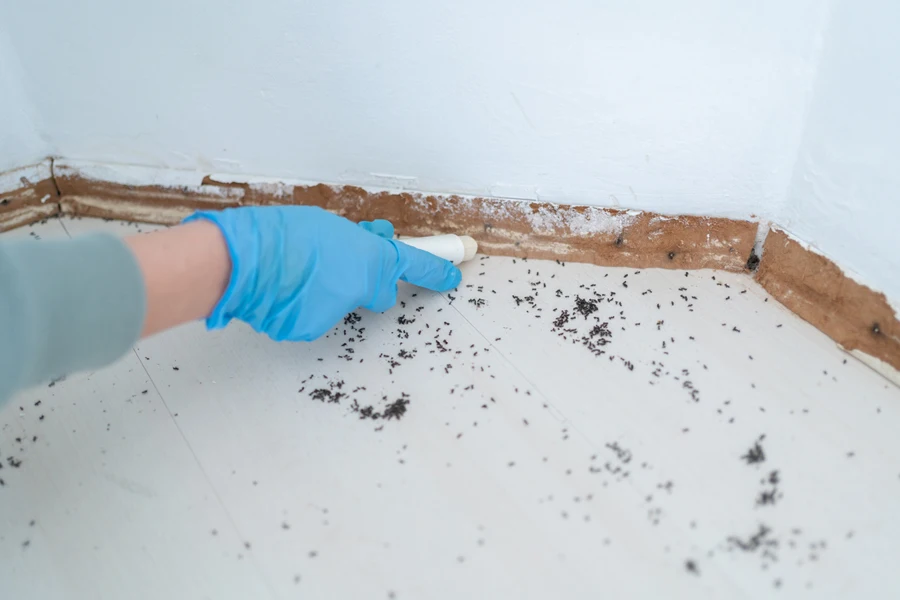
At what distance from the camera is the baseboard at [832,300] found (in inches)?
58.4

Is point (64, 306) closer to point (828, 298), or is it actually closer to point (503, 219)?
point (503, 219)

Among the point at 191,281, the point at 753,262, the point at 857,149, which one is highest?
the point at 857,149

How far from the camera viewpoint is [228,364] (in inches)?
64.1

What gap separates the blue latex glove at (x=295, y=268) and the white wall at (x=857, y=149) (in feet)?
3.34

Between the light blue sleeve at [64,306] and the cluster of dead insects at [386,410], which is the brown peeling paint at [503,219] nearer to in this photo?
the cluster of dead insects at [386,410]

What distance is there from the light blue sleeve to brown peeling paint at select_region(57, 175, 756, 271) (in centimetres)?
87

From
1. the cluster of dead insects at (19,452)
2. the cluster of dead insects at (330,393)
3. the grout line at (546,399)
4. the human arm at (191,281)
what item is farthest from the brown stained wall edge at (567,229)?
the cluster of dead insects at (19,452)

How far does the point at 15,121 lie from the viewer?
2012 millimetres

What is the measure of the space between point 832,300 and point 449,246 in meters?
0.98

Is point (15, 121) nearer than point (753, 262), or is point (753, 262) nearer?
point (753, 262)

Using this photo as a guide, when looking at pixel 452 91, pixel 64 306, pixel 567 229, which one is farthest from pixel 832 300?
pixel 64 306

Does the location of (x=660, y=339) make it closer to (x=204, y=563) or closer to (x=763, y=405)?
(x=763, y=405)

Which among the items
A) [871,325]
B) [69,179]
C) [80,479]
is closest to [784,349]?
[871,325]

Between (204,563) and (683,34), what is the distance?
1.53 meters
